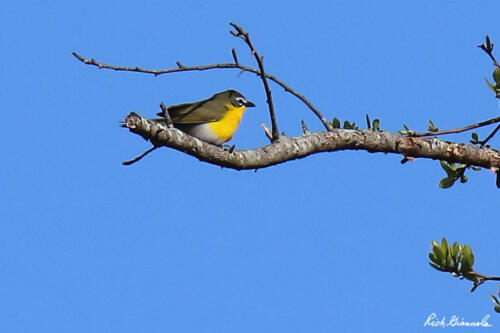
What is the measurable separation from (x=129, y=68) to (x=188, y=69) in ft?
1.44

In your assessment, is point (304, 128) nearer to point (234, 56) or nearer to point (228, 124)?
point (234, 56)

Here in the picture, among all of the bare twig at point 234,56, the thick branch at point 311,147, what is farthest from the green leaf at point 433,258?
the bare twig at point 234,56

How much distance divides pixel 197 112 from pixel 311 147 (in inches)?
81.4

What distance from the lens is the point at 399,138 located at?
6586 mm

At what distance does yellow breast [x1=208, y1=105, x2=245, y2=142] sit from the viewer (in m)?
8.20

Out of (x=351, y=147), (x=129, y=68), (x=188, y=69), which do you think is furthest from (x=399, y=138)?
(x=129, y=68)

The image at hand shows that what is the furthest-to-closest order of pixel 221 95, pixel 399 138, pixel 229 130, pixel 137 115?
pixel 221 95, pixel 229 130, pixel 399 138, pixel 137 115

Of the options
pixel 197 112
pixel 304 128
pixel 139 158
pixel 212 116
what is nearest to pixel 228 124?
pixel 212 116

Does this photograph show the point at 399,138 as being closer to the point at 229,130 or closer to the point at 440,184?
the point at 440,184

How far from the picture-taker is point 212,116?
8.09 metres

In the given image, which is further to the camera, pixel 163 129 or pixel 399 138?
pixel 399 138

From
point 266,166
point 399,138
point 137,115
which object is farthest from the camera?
point 399,138

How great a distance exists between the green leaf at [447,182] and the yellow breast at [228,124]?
2.22 m

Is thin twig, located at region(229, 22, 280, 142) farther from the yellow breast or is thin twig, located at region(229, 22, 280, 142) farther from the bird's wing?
the yellow breast
